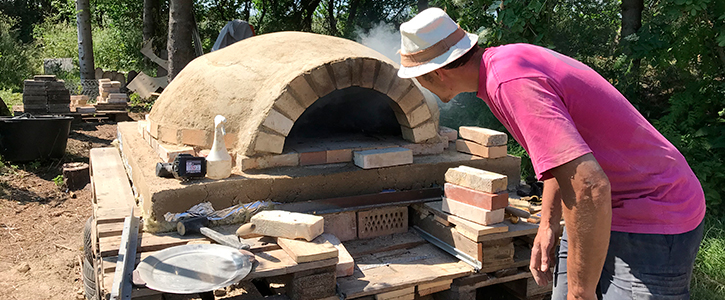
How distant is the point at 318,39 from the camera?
4.69 meters

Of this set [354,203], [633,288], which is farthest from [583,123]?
[354,203]

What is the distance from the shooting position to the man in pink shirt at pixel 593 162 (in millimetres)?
1522

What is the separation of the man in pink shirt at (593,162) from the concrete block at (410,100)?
7.20 ft

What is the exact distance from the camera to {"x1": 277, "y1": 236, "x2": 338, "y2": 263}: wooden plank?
9.57 ft

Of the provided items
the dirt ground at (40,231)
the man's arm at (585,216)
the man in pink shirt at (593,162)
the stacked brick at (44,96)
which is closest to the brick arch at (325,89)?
the man in pink shirt at (593,162)

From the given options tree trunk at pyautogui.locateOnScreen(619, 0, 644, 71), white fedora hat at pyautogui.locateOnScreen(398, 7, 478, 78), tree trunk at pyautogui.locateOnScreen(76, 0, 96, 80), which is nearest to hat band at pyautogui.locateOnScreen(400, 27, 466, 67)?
white fedora hat at pyautogui.locateOnScreen(398, 7, 478, 78)

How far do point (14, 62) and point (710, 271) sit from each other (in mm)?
17280

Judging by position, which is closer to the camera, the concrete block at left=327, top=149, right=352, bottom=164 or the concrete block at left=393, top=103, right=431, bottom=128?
the concrete block at left=327, top=149, right=352, bottom=164

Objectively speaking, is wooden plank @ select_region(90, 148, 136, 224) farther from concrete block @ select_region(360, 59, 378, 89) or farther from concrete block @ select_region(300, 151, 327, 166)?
concrete block @ select_region(360, 59, 378, 89)

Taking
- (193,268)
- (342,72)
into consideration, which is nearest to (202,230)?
(193,268)

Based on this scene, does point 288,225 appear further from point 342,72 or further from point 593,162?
point 593,162

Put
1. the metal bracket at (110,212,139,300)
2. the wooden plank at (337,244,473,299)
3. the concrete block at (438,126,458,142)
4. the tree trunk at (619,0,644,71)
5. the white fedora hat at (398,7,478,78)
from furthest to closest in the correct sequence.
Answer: the tree trunk at (619,0,644,71) < the concrete block at (438,126,458,142) < the wooden plank at (337,244,473,299) < the metal bracket at (110,212,139,300) < the white fedora hat at (398,7,478,78)

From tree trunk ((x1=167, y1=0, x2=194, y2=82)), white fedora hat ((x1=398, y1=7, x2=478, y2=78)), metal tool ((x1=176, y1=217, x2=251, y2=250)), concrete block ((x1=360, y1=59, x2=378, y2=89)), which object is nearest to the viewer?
white fedora hat ((x1=398, y1=7, x2=478, y2=78))

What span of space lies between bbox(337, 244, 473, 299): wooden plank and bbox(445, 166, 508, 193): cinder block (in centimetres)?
52
